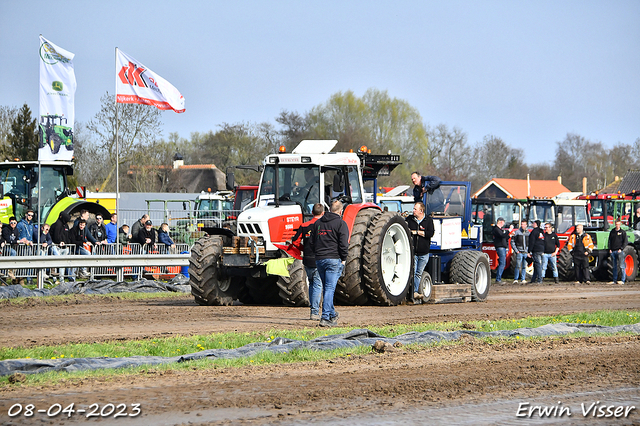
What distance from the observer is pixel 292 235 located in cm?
1357

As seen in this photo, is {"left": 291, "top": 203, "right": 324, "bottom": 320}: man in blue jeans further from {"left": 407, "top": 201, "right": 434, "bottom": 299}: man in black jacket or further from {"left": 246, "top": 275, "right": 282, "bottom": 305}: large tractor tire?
{"left": 407, "top": 201, "right": 434, "bottom": 299}: man in black jacket

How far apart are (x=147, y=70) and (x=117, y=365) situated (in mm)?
14702

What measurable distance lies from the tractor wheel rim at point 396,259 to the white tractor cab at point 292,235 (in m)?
0.02

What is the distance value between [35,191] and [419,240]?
40.9 ft

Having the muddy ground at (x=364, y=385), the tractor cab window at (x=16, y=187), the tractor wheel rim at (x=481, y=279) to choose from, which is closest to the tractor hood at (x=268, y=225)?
the muddy ground at (x=364, y=385)

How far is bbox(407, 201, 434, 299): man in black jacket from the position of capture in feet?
49.4

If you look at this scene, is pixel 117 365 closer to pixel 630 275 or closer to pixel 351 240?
pixel 351 240

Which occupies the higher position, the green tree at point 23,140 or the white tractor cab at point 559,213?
the green tree at point 23,140

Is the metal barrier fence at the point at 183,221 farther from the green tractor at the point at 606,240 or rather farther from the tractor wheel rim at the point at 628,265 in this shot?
the tractor wheel rim at the point at 628,265

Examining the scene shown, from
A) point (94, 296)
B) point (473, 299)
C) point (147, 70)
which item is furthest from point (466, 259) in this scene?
point (147, 70)

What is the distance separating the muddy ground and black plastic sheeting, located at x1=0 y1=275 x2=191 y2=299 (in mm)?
5170

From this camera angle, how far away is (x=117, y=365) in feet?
24.6

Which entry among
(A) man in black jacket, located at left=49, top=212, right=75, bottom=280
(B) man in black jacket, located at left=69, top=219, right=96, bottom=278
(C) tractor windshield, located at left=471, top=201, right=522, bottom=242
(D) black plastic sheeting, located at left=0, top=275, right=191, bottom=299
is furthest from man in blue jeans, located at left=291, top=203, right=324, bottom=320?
(C) tractor windshield, located at left=471, top=201, right=522, bottom=242

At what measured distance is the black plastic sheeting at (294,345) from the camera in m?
7.21
